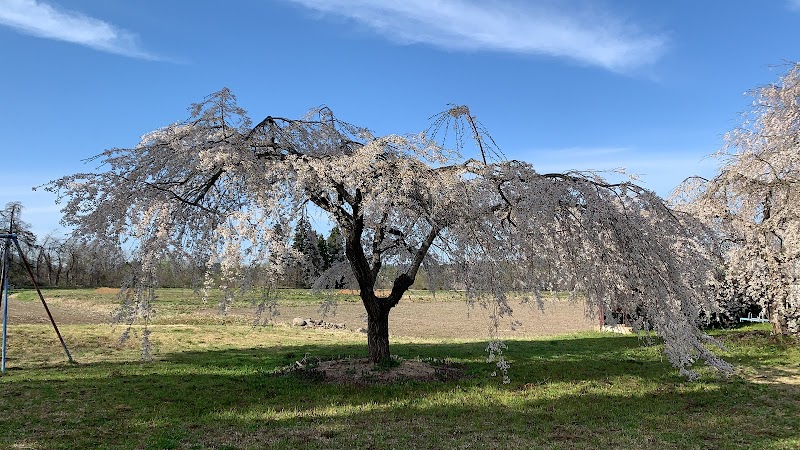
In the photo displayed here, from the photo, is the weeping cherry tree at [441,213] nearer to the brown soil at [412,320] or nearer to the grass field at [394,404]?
the grass field at [394,404]

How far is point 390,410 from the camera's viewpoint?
816 centimetres

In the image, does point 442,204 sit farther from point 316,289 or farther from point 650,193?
point 316,289

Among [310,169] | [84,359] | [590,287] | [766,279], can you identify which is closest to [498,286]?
[590,287]

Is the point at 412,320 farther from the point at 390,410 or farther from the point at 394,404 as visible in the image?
the point at 390,410

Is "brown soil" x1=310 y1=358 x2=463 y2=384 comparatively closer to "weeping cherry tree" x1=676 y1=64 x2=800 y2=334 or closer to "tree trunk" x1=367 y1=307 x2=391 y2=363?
"tree trunk" x1=367 y1=307 x2=391 y2=363

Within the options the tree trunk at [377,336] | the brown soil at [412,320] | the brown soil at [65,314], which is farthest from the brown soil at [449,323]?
the brown soil at [65,314]

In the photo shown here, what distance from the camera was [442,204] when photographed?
8500mm

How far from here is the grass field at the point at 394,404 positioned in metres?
6.79

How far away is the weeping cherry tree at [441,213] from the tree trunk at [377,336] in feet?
7.74

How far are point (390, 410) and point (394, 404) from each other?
1.15ft

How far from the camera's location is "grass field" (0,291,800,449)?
6.79m

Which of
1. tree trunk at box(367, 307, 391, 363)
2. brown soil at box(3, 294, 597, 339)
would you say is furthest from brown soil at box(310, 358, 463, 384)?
brown soil at box(3, 294, 597, 339)

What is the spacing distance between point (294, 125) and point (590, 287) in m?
6.30

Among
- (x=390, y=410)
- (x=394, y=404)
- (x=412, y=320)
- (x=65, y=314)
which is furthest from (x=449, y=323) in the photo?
(x=65, y=314)
